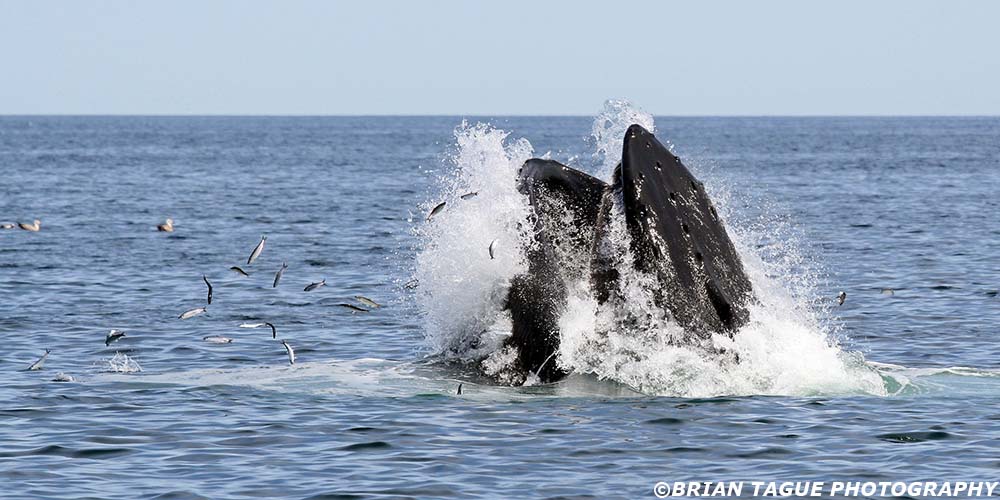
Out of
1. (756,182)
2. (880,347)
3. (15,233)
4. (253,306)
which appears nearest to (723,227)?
(880,347)

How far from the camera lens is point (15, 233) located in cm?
3494

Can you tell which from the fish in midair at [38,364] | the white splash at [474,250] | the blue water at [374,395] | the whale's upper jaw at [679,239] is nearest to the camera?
the blue water at [374,395]

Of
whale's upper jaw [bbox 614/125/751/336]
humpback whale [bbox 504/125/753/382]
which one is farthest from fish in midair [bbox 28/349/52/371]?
whale's upper jaw [bbox 614/125/751/336]

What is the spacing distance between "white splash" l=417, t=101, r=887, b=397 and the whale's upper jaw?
0.17 metres

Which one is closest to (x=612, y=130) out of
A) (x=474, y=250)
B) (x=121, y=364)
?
(x=474, y=250)

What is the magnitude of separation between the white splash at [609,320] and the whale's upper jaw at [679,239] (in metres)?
0.17

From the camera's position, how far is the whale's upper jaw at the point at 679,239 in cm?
1171

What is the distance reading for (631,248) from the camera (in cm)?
1182

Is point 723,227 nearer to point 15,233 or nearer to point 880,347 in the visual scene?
point 880,347

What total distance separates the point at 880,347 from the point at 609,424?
6.42 meters

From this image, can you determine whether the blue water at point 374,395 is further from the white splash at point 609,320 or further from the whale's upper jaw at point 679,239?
the whale's upper jaw at point 679,239

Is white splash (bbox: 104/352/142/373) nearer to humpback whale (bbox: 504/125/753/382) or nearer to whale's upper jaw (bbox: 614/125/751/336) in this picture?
humpback whale (bbox: 504/125/753/382)

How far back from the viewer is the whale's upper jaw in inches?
461

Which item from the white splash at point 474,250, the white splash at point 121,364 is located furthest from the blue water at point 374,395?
the white splash at point 474,250
